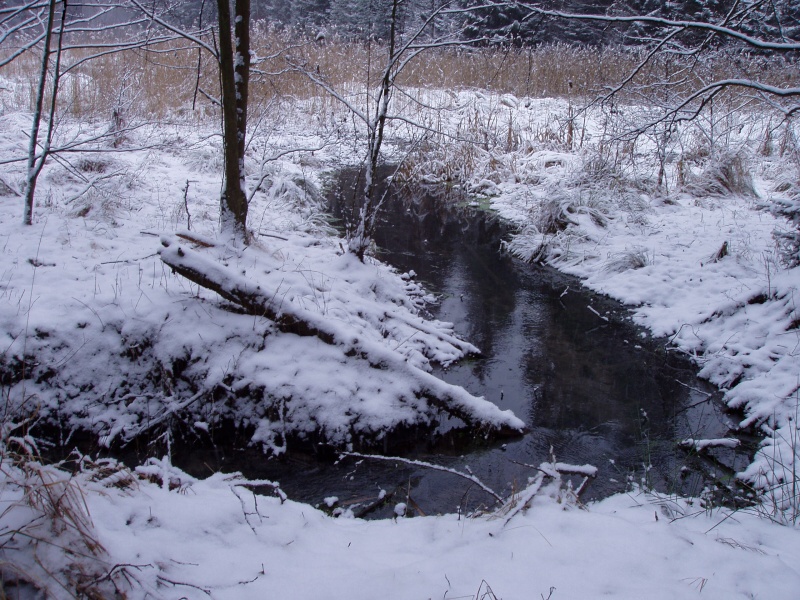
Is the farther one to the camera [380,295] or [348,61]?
[348,61]

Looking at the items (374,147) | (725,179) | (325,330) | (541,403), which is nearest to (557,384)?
(541,403)

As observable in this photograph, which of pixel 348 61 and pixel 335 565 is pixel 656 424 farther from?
pixel 348 61

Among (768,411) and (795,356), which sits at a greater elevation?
(795,356)

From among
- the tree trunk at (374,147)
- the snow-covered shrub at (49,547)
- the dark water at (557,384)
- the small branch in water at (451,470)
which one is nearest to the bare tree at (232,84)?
the tree trunk at (374,147)

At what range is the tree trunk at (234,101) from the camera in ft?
11.9

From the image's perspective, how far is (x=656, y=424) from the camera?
11.9ft

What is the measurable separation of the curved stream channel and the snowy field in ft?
0.72

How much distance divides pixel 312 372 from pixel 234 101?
2163mm

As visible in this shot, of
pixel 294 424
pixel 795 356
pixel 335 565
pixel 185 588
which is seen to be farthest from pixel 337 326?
pixel 795 356

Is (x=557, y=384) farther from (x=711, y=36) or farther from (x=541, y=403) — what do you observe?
(x=711, y=36)

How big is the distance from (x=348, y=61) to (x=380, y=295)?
1109 cm

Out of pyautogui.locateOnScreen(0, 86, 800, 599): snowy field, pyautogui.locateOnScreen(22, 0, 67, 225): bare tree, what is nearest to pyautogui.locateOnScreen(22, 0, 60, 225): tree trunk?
pyautogui.locateOnScreen(22, 0, 67, 225): bare tree

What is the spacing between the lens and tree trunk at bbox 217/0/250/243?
3.64 metres

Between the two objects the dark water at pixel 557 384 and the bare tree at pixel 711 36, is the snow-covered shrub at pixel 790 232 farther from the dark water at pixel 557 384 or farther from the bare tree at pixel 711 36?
the dark water at pixel 557 384
